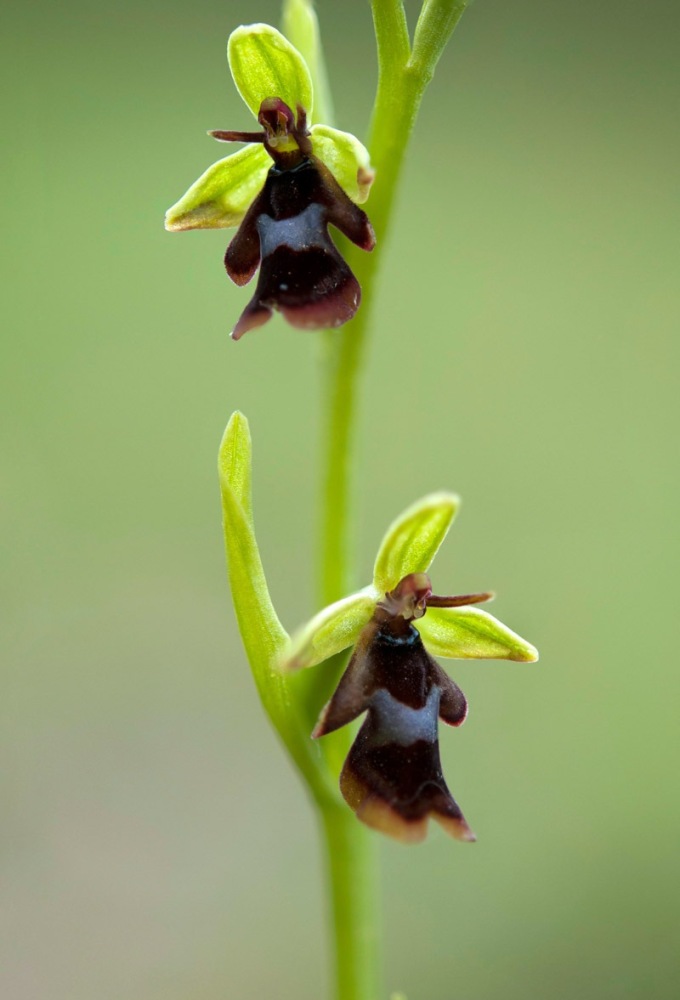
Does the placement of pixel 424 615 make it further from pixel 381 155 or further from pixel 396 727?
pixel 381 155

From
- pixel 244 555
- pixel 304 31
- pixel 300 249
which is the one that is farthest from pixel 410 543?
pixel 304 31

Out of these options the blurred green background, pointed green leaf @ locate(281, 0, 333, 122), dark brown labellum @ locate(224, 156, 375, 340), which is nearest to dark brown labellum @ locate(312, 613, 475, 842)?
dark brown labellum @ locate(224, 156, 375, 340)

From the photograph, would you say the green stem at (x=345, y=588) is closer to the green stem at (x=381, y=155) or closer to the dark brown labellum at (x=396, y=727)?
the green stem at (x=381, y=155)

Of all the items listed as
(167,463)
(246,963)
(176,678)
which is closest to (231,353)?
(167,463)

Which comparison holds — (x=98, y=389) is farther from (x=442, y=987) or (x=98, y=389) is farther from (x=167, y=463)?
(x=442, y=987)

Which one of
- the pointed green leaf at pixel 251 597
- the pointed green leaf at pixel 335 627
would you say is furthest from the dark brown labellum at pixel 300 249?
the pointed green leaf at pixel 335 627
